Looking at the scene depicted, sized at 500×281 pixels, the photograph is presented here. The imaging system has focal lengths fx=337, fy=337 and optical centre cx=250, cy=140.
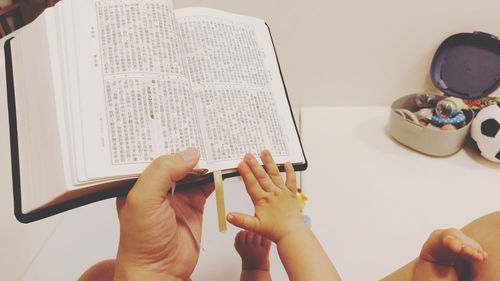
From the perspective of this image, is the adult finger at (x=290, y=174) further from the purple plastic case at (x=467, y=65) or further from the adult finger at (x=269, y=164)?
the purple plastic case at (x=467, y=65)

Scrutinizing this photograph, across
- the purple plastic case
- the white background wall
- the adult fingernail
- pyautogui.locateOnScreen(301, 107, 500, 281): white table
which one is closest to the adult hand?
the adult fingernail

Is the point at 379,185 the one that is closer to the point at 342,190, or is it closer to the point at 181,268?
the point at 342,190

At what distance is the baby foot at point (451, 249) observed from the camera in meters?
0.47

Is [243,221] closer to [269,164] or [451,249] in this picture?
[269,164]

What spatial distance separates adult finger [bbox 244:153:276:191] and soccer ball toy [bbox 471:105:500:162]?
0.57 meters

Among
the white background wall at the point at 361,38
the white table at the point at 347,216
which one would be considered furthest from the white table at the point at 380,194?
the white background wall at the point at 361,38

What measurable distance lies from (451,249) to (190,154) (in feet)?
1.26

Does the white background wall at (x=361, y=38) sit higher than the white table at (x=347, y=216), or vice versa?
the white background wall at (x=361, y=38)

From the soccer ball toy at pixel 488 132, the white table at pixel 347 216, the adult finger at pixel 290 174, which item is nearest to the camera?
the adult finger at pixel 290 174

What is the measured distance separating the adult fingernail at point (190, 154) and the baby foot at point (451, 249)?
1.21 feet

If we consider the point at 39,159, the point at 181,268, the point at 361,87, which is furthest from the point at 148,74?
the point at 361,87

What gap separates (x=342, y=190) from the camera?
0.76 m

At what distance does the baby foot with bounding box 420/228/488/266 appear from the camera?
1.53 feet

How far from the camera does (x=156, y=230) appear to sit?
16.4 inches
